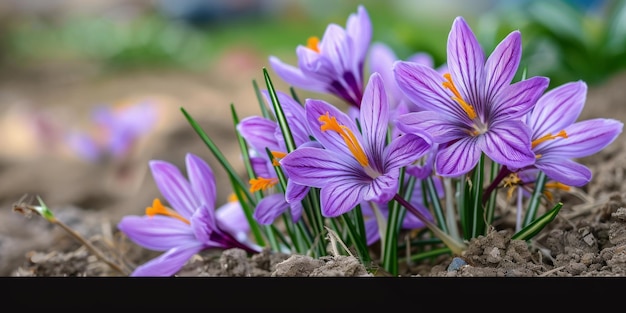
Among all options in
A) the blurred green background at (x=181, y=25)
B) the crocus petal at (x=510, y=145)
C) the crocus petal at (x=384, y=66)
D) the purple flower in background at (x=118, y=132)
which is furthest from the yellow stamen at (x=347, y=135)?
the blurred green background at (x=181, y=25)

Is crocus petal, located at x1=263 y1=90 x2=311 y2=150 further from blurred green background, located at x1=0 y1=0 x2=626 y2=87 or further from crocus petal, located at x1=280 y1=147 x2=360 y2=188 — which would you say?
blurred green background, located at x1=0 y1=0 x2=626 y2=87

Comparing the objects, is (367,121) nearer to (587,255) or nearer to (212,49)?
(587,255)

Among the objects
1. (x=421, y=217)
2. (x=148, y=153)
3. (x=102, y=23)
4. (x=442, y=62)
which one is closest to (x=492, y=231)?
(x=421, y=217)

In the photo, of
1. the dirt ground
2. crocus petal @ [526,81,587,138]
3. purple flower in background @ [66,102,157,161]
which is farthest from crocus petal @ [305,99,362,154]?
purple flower in background @ [66,102,157,161]

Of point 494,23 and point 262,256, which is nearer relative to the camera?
point 262,256

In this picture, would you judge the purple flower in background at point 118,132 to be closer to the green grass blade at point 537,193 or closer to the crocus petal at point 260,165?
the crocus petal at point 260,165
